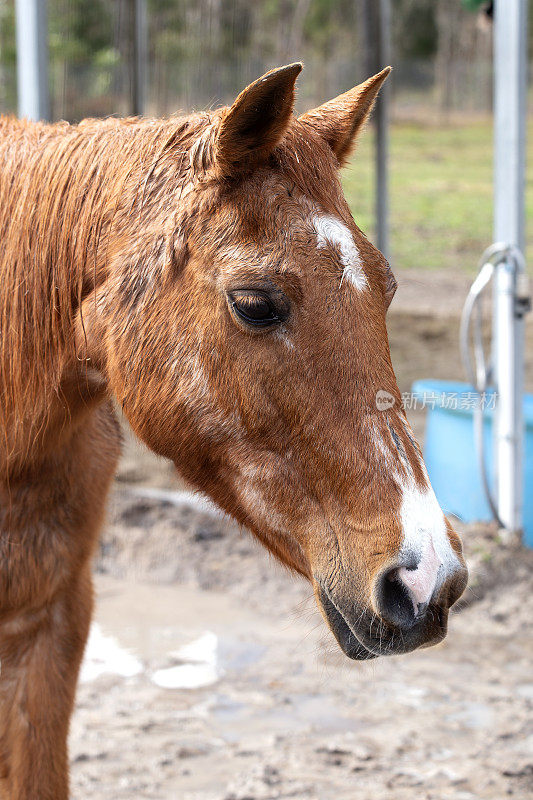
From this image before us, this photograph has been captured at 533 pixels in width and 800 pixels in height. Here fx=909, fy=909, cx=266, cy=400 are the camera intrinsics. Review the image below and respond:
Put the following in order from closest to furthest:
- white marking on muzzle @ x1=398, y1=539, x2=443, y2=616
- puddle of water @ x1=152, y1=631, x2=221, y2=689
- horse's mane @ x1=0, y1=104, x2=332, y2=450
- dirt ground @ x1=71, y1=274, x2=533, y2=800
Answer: white marking on muzzle @ x1=398, y1=539, x2=443, y2=616, horse's mane @ x1=0, y1=104, x2=332, y2=450, dirt ground @ x1=71, y1=274, x2=533, y2=800, puddle of water @ x1=152, y1=631, x2=221, y2=689

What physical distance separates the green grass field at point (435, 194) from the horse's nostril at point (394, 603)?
28.1ft

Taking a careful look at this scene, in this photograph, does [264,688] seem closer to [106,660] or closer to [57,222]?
[106,660]

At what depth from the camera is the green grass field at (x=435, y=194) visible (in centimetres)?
1157

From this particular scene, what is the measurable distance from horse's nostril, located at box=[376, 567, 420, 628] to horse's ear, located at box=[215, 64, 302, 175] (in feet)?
2.54

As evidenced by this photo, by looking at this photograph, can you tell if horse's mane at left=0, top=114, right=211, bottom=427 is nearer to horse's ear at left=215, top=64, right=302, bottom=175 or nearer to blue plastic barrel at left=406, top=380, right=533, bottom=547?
horse's ear at left=215, top=64, right=302, bottom=175

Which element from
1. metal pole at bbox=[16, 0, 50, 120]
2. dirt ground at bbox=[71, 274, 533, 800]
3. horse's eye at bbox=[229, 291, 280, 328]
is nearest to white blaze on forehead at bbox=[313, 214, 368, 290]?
horse's eye at bbox=[229, 291, 280, 328]

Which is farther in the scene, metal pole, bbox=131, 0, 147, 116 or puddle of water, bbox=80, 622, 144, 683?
metal pole, bbox=131, 0, 147, 116

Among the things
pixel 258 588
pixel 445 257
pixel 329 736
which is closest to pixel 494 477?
pixel 258 588

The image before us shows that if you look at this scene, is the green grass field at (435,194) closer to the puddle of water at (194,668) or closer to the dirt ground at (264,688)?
the dirt ground at (264,688)

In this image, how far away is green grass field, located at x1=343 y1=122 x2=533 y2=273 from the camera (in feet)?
38.0

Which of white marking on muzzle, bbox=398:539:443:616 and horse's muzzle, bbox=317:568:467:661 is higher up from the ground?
white marking on muzzle, bbox=398:539:443:616

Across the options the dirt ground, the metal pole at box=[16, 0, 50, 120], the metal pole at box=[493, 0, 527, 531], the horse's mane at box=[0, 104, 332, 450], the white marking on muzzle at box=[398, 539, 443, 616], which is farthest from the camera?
the metal pole at box=[16, 0, 50, 120]

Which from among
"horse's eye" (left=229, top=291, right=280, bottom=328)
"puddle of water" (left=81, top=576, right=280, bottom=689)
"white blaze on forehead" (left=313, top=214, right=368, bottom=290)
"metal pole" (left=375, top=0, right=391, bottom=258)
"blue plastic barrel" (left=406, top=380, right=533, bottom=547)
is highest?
"white blaze on forehead" (left=313, top=214, right=368, bottom=290)

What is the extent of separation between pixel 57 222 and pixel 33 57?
2.99 meters
